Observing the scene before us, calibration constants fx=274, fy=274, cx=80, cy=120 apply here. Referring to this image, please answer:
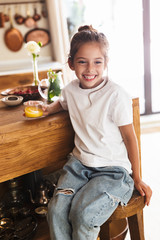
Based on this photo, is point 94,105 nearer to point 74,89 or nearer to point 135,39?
point 74,89

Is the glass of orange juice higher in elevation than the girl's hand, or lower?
higher

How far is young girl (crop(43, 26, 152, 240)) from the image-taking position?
1.10 metres

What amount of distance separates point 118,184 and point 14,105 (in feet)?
2.58

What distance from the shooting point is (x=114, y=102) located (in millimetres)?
1173

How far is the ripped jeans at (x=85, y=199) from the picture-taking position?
40.6 inches

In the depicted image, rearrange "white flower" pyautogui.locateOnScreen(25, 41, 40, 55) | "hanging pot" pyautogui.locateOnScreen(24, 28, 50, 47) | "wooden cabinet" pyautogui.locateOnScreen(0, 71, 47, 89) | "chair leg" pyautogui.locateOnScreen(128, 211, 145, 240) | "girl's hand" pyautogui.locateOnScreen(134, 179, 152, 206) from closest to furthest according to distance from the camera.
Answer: "girl's hand" pyautogui.locateOnScreen(134, 179, 152, 206) < "chair leg" pyautogui.locateOnScreen(128, 211, 145, 240) < "white flower" pyautogui.locateOnScreen(25, 41, 40, 55) < "wooden cabinet" pyautogui.locateOnScreen(0, 71, 47, 89) < "hanging pot" pyautogui.locateOnScreen(24, 28, 50, 47)

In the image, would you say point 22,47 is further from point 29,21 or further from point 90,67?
point 90,67

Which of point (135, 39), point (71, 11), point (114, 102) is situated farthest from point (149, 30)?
point (114, 102)

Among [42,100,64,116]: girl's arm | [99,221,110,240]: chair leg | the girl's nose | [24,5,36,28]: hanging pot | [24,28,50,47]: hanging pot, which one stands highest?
[24,5,36,28]: hanging pot

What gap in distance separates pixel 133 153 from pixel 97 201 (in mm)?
295

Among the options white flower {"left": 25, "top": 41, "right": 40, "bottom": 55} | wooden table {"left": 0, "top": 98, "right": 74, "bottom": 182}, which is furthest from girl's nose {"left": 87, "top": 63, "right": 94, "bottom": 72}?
white flower {"left": 25, "top": 41, "right": 40, "bottom": 55}

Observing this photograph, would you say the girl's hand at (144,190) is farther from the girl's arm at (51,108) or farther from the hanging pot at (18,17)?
the hanging pot at (18,17)

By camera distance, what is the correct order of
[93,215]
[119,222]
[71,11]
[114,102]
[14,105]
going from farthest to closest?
1. [71,11]
2. [119,222]
3. [14,105]
4. [114,102]
5. [93,215]

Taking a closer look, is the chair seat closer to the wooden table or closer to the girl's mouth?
the wooden table
